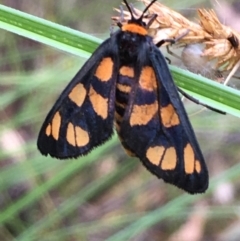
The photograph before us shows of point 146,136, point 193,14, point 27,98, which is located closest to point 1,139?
point 27,98

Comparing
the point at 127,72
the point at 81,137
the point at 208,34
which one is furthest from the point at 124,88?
the point at 208,34

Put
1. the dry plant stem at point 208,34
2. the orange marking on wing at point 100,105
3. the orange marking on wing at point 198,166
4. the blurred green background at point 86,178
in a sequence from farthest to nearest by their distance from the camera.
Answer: the blurred green background at point 86,178 < the orange marking on wing at point 100,105 < the orange marking on wing at point 198,166 < the dry plant stem at point 208,34

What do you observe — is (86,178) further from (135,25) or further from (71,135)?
(135,25)

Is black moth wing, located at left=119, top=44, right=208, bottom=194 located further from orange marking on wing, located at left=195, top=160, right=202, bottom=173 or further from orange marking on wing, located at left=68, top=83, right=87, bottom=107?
orange marking on wing, located at left=68, top=83, right=87, bottom=107

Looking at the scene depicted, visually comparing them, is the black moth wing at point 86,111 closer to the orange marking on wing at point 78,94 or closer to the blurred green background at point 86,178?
the orange marking on wing at point 78,94

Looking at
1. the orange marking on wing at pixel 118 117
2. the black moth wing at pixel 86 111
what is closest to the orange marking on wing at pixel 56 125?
the black moth wing at pixel 86 111

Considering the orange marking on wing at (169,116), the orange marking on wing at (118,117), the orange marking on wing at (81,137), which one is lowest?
the orange marking on wing at (81,137)
